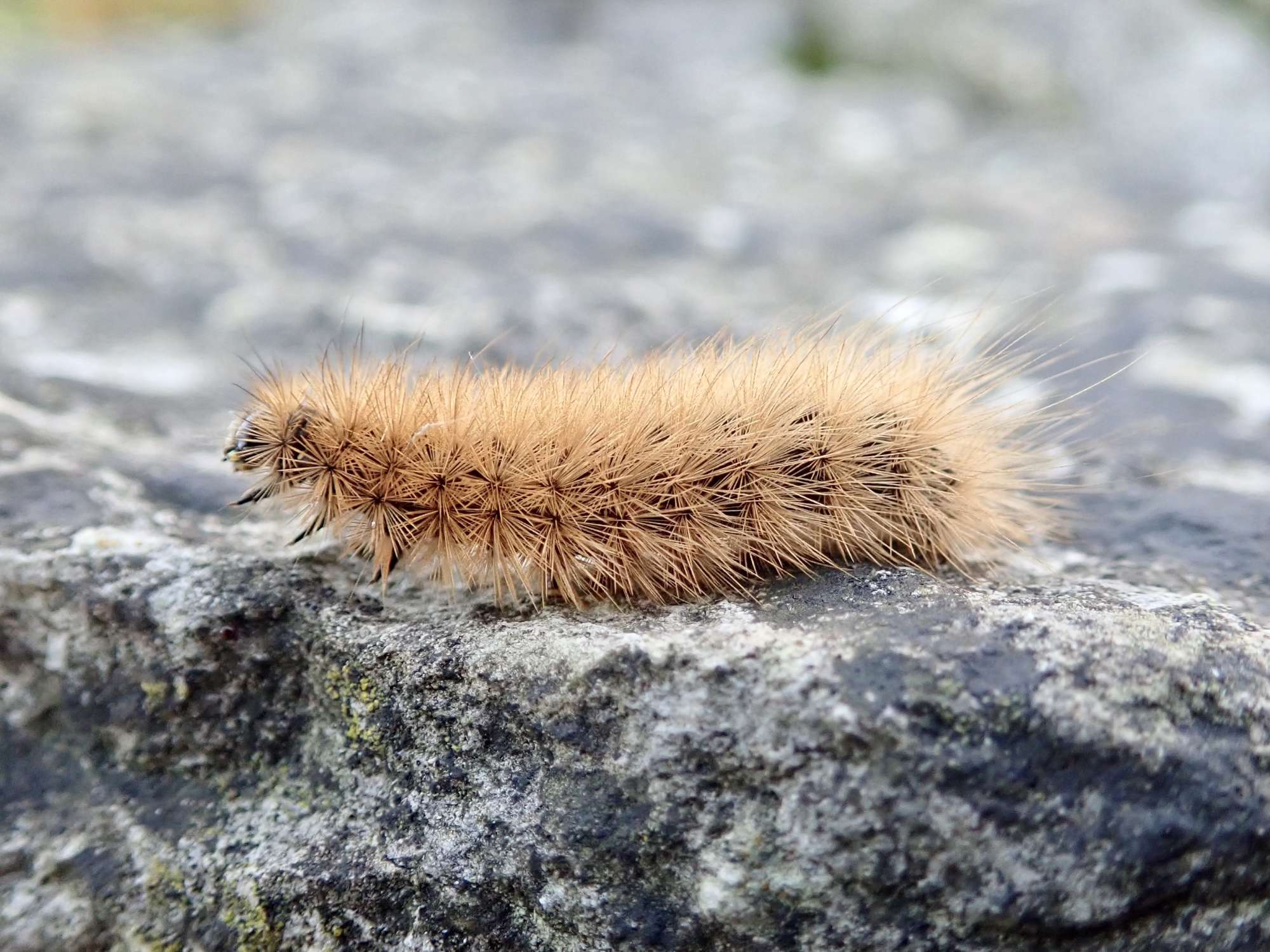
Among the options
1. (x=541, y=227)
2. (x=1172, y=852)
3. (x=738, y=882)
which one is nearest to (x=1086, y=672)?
(x=1172, y=852)

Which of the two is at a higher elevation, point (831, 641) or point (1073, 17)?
point (1073, 17)

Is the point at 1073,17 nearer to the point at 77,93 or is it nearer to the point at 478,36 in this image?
the point at 478,36

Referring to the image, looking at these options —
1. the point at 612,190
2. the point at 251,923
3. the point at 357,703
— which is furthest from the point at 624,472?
the point at 612,190

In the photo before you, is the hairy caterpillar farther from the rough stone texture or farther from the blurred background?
the blurred background

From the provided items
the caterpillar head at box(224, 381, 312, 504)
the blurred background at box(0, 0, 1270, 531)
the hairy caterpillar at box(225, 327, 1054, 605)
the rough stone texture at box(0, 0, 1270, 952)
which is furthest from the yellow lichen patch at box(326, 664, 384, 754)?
the blurred background at box(0, 0, 1270, 531)

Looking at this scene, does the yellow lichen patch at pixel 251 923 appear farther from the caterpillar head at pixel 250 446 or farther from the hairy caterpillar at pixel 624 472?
the caterpillar head at pixel 250 446

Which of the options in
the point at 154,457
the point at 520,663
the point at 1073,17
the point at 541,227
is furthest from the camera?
the point at 1073,17
